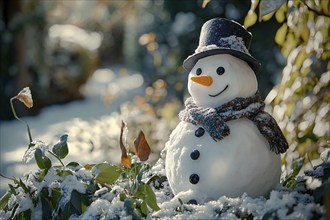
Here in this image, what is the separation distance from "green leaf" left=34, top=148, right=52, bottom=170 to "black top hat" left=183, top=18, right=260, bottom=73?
2.03 feet

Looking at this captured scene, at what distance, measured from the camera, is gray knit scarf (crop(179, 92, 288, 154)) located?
1782mm

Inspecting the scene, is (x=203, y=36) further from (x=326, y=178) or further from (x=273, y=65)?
(x=273, y=65)

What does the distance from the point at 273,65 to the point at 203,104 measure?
3.34 m

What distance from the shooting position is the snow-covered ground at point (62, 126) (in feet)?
14.4

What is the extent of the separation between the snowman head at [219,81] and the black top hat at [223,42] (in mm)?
29

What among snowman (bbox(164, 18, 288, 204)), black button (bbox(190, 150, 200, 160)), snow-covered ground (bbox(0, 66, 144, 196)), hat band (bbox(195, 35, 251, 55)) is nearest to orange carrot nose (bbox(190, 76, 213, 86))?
snowman (bbox(164, 18, 288, 204))

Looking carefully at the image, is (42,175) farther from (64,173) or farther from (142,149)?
(142,149)

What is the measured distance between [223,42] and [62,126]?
5.12 m

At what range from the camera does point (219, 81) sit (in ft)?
6.13

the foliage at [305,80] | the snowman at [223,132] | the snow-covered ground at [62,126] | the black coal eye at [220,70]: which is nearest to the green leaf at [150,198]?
the snowman at [223,132]

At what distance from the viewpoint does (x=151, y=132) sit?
4008 mm

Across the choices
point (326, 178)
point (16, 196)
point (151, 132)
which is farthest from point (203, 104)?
point (151, 132)

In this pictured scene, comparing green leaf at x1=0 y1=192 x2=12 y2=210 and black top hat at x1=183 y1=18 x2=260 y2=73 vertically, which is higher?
black top hat at x1=183 y1=18 x2=260 y2=73

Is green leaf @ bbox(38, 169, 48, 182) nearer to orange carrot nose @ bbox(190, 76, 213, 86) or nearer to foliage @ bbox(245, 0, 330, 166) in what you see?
orange carrot nose @ bbox(190, 76, 213, 86)
